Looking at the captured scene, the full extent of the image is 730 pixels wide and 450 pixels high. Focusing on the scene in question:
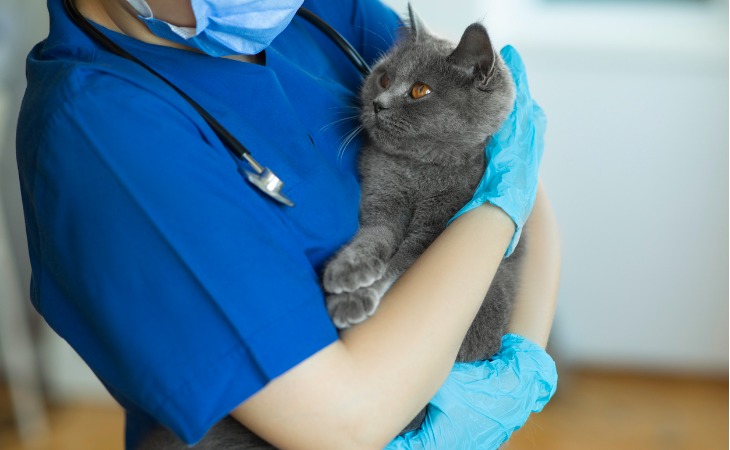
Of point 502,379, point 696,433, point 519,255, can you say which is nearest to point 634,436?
point 696,433

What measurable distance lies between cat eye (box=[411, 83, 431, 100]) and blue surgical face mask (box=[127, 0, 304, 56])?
12.5 inches

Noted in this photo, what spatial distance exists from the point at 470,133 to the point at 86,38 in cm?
63

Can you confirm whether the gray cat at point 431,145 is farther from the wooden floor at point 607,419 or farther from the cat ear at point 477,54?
the wooden floor at point 607,419

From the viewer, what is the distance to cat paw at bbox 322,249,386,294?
3.14ft

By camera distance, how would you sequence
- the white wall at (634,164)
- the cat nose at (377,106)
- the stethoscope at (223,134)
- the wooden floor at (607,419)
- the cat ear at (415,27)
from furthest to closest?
the white wall at (634,164) < the wooden floor at (607,419) < the cat ear at (415,27) < the cat nose at (377,106) < the stethoscope at (223,134)

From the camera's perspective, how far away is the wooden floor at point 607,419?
240cm

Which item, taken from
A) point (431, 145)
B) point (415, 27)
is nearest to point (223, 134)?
point (431, 145)

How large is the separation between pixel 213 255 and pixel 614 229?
2207 millimetres

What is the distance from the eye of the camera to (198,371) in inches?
29.8

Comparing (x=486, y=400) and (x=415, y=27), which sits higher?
(x=415, y=27)

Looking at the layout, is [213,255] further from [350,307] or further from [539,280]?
[539,280]

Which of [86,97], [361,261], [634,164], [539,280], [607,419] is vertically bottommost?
[607,419]

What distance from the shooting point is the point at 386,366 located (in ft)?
2.77

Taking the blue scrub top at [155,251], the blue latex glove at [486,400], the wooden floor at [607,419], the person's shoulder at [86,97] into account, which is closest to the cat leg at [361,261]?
the blue scrub top at [155,251]
